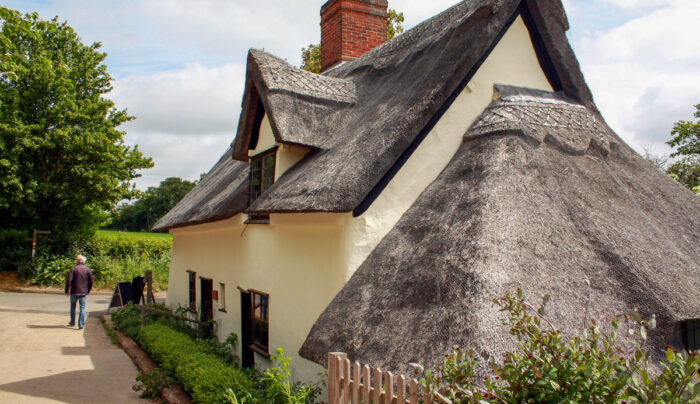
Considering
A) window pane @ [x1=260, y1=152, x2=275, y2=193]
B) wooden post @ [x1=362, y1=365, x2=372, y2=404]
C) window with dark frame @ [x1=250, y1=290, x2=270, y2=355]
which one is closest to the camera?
wooden post @ [x1=362, y1=365, x2=372, y2=404]

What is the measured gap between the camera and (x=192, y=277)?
41.5ft

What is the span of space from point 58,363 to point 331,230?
6912mm

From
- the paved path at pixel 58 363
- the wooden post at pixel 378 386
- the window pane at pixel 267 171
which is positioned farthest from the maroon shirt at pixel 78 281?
the wooden post at pixel 378 386

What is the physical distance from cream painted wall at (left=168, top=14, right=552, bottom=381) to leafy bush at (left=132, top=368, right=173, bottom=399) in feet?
4.82

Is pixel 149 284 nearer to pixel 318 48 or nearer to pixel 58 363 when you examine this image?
pixel 58 363

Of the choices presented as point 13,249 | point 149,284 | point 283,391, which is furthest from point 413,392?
point 13,249

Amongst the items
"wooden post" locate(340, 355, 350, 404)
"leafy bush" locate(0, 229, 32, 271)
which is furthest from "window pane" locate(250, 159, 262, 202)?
"leafy bush" locate(0, 229, 32, 271)

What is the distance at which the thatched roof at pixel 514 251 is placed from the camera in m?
3.74

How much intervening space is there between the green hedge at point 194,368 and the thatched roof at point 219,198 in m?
2.36

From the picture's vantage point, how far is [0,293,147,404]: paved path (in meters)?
7.45

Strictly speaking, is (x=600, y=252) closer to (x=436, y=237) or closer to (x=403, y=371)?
(x=436, y=237)

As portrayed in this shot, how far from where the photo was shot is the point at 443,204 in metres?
5.04

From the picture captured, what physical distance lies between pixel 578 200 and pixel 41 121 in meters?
21.4

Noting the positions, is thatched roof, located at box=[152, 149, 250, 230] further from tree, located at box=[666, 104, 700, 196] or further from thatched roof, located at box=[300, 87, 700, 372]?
tree, located at box=[666, 104, 700, 196]
